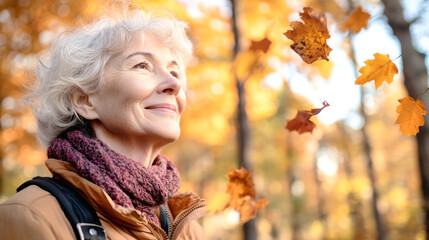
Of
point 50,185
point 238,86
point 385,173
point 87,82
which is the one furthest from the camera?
point 385,173

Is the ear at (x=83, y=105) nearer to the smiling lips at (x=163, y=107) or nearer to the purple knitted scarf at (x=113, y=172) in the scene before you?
the purple knitted scarf at (x=113, y=172)

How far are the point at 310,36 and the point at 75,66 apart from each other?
1005 mm

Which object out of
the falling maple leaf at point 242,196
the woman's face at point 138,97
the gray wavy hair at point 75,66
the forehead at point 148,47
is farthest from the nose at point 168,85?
the falling maple leaf at point 242,196

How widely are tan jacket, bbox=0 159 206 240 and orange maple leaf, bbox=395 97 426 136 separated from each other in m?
0.91

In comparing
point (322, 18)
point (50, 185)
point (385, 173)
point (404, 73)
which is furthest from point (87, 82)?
point (385, 173)

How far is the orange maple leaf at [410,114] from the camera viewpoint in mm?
1252

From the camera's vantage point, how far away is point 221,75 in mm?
7703

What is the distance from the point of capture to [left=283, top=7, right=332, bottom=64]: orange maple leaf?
4.28 feet

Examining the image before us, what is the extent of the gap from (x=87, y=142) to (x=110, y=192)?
243mm

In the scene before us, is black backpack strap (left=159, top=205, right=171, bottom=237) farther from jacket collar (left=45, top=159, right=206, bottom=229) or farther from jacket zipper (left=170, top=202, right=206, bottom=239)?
jacket collar (left=45, top=159, right=206, bottom=229)

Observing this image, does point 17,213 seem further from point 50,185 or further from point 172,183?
point 172,183

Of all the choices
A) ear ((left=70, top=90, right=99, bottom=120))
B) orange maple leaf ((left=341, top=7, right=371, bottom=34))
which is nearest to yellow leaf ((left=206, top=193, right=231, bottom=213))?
ear ((left=70, top=90, right=99, bottom=120))

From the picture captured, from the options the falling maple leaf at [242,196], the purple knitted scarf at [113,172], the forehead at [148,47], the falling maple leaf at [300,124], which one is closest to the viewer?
the purple knitted scarf at [113,172]

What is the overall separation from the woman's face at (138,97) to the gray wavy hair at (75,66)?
5 cm
